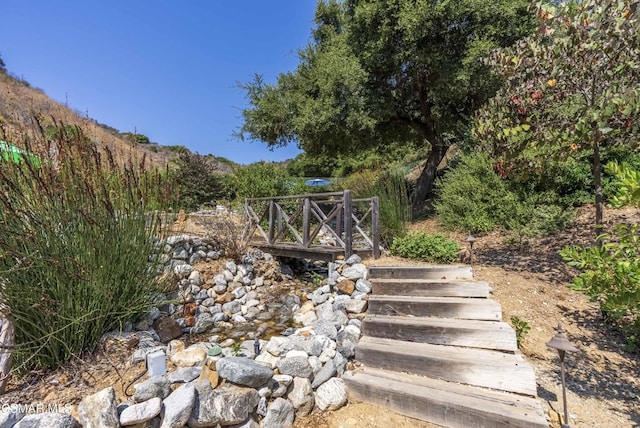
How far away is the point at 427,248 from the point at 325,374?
7.89 ft

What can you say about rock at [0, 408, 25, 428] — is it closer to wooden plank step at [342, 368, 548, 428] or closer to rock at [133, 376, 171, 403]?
rock at [133, 376, 171, 403]

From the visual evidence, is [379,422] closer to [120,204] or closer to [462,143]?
[120,204]

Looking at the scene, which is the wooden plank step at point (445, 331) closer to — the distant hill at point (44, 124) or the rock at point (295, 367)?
the rock at point (295, 367)

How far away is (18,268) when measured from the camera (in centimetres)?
190

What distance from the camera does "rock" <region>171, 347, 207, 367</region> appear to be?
2203 mm

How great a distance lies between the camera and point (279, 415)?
2047mm

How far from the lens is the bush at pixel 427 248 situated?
406 cm

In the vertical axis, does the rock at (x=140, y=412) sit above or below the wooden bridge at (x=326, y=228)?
below

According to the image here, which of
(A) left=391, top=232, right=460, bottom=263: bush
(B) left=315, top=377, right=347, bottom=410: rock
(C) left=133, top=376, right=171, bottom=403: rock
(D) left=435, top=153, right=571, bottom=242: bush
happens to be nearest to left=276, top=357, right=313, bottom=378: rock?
(B) left=315, top=377, right=347, bottom=410: rock

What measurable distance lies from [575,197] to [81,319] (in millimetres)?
7422

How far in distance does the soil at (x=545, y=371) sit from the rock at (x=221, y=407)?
0.42 metres

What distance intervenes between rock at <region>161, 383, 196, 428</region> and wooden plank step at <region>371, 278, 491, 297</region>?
213cm

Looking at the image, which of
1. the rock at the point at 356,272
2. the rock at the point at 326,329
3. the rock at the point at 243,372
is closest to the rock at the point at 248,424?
the rock at the point at 243,372

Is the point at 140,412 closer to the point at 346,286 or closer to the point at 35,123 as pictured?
the point at 35,123
